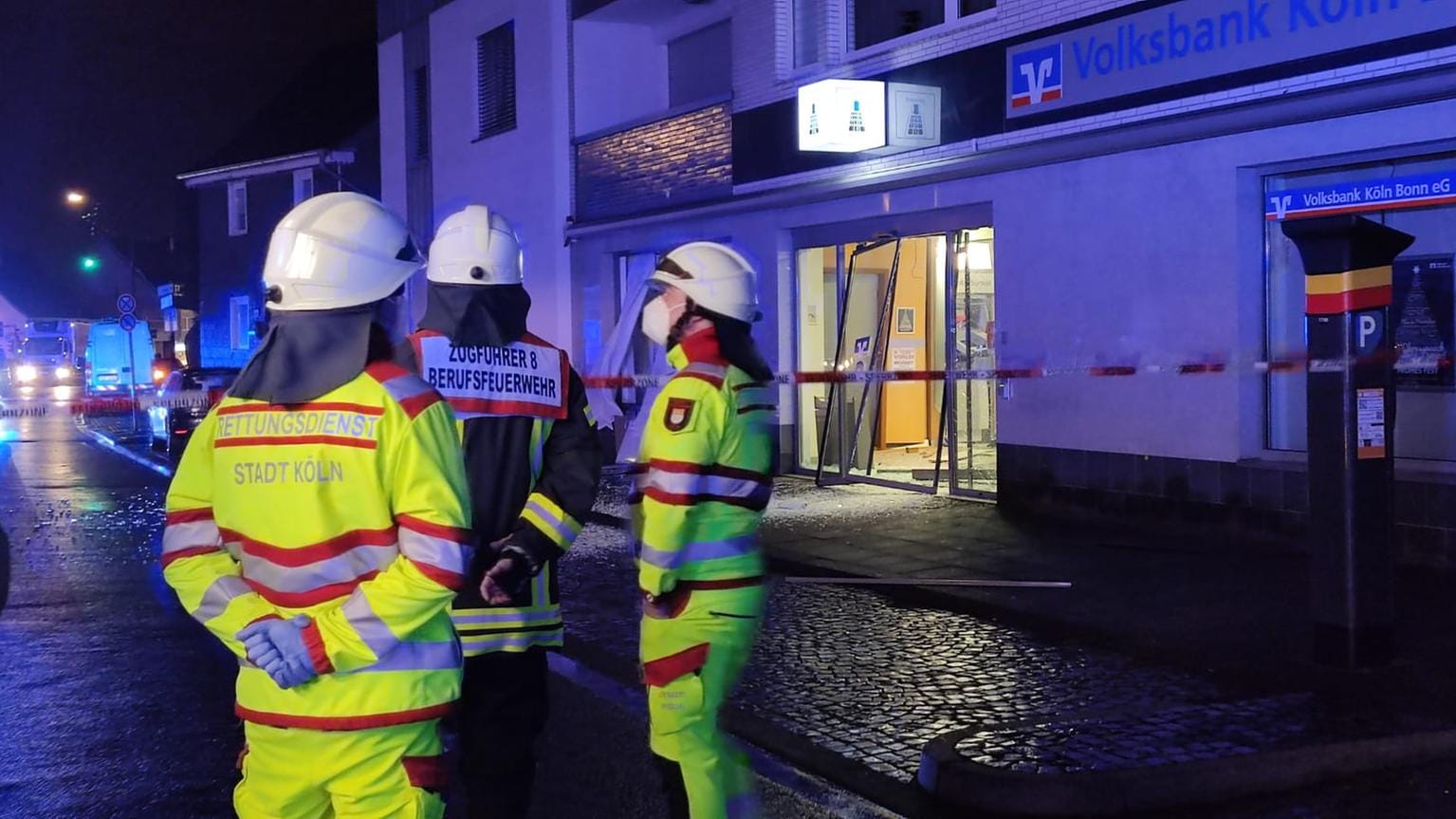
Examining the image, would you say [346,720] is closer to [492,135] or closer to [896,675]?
[896,675]

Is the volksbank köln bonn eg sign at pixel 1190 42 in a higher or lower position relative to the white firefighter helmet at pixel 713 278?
higher

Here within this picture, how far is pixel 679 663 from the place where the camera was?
383 centimetres

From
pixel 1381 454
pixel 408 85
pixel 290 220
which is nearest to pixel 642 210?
pixel 408 85

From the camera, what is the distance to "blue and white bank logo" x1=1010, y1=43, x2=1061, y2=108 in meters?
11.8

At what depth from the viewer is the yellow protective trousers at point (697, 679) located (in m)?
3.81

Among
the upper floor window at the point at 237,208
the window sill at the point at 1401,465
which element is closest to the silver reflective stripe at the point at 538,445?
the window sill at the point at 1401,465

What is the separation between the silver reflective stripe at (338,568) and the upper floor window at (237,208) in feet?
124

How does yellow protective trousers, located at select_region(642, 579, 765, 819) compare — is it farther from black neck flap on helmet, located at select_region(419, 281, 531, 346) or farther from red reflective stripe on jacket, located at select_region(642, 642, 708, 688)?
Result: black neck flap on helmet, located at select_region(419, 281, 531, 346)

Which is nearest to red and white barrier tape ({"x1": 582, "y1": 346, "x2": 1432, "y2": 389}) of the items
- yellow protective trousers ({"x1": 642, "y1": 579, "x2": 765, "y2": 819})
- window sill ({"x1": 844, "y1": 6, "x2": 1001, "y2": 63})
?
window sill ({"x1": 844, "y1": 6, "x2": 1001, "y2": 63})

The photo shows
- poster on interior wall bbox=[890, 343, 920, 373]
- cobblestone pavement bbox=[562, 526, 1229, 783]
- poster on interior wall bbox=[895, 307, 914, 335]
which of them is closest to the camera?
cobblestone pavement bbox=[562, 526, 1229, 783]

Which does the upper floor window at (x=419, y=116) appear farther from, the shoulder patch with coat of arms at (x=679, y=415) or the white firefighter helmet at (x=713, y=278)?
the shoulder patch with coat of arms at (x=679, y=415)

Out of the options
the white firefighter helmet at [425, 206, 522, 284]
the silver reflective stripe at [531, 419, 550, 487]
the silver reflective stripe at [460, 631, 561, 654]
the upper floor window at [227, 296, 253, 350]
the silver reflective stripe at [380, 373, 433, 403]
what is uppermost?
the upper floor window at [227, 296, 253, 350]

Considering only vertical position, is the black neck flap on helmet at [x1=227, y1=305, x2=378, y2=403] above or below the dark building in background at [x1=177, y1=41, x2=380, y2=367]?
below

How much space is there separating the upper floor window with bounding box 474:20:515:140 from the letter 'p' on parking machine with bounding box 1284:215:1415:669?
1551 cm
